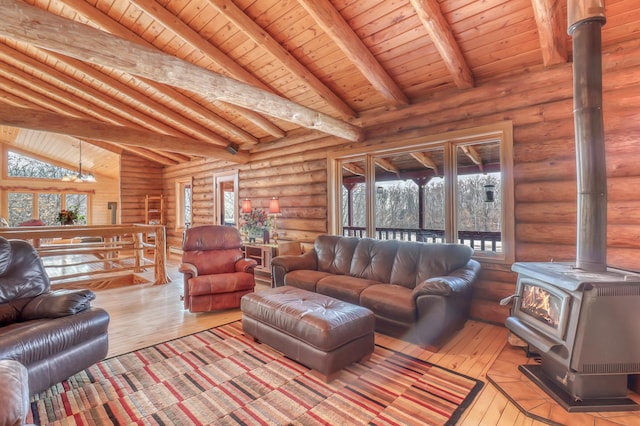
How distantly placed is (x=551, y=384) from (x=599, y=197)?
1372 millimetres

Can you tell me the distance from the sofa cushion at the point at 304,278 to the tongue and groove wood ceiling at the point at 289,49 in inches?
77.8

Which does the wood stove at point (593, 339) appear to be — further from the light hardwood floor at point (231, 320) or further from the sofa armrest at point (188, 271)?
the sofa armrest at point (188, 271)

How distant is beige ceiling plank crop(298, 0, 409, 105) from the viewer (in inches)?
110

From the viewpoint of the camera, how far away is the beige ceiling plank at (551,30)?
7.95 ft

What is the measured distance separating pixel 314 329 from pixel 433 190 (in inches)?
111

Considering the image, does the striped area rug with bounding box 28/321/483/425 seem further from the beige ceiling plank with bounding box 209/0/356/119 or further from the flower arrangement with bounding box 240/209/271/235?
the flower arrangement with bounding box 240/209/271/235

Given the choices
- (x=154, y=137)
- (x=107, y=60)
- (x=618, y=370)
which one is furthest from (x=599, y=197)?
(x=154, y=137)

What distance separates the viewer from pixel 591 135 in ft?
6.97

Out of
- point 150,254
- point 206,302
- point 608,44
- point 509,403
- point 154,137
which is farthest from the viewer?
point 150,254

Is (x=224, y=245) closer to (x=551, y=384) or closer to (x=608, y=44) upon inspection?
(x=551, y=384)

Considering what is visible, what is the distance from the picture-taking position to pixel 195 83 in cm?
289

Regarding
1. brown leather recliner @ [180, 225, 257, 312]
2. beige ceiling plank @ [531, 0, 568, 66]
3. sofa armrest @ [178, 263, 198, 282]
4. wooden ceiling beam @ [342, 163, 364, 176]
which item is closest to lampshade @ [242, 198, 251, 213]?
brown leather recliner @ [180, 225, 257, 312]

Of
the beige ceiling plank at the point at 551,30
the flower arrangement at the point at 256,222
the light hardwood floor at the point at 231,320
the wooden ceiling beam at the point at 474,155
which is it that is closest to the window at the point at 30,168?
the light hardwood floor at the point at 231,320

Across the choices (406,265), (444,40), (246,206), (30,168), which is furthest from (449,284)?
(30,168)
